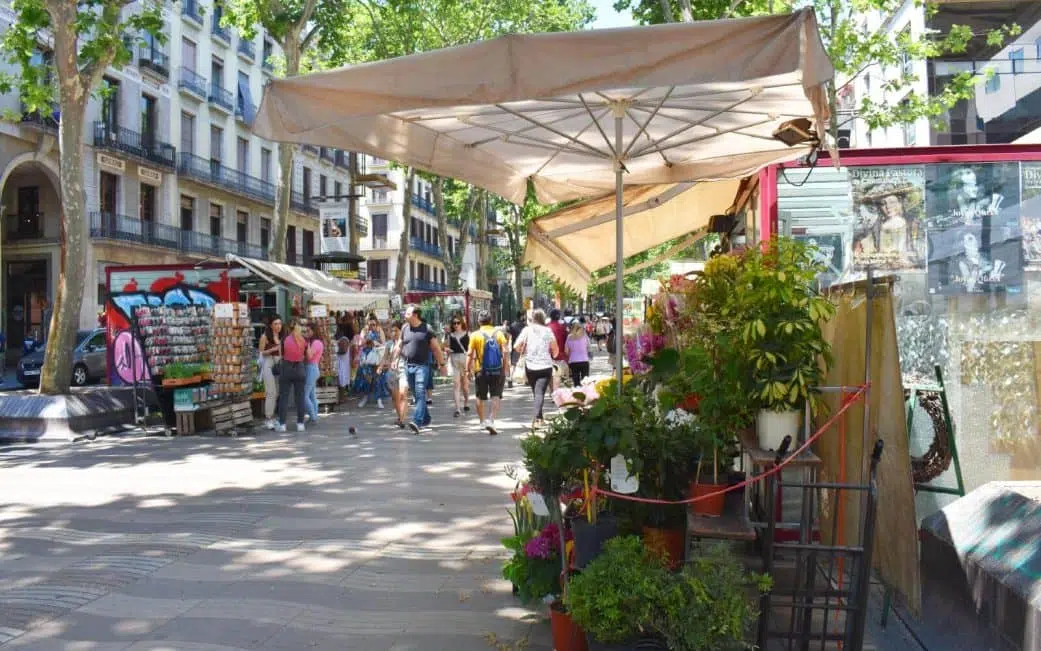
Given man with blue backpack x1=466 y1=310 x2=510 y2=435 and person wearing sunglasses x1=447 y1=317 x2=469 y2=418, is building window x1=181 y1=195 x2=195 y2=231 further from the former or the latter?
man with blue backpack x1=466 y1=310 x2=510 y2=435

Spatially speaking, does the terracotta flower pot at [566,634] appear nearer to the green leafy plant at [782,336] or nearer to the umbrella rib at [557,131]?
the green leafy plant at [782,336]

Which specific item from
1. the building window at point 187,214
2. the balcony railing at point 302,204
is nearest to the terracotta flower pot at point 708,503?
the building window at point 187,214

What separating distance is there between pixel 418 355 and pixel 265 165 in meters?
34.5

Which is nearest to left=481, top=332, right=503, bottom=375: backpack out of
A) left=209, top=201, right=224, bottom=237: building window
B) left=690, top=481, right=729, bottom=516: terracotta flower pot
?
left=690, top=481, right=729, bottom=516: terracotta flower pot

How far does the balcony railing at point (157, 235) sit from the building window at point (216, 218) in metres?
0.57

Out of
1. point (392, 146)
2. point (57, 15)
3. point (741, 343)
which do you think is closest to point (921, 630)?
point (741, 343)

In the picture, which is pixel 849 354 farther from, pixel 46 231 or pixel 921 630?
pixel 46 231

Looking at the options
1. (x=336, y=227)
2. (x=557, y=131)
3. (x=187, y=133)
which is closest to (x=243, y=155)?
(x=187, y=133)

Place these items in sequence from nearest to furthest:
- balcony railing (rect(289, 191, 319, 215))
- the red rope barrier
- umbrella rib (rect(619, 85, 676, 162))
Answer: the red rope barrier < umbrella rib (rect(619, 85, 676, 162)) < balcony railing (rect(289, 191, 319, 215))

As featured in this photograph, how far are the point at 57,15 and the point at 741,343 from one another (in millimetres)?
12253

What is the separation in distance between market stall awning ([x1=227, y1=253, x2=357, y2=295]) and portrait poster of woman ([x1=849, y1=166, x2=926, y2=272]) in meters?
10.5

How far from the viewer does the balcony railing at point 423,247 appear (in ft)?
214

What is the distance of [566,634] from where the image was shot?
3.99 metres

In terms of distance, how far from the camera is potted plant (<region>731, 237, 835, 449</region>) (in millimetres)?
3822
